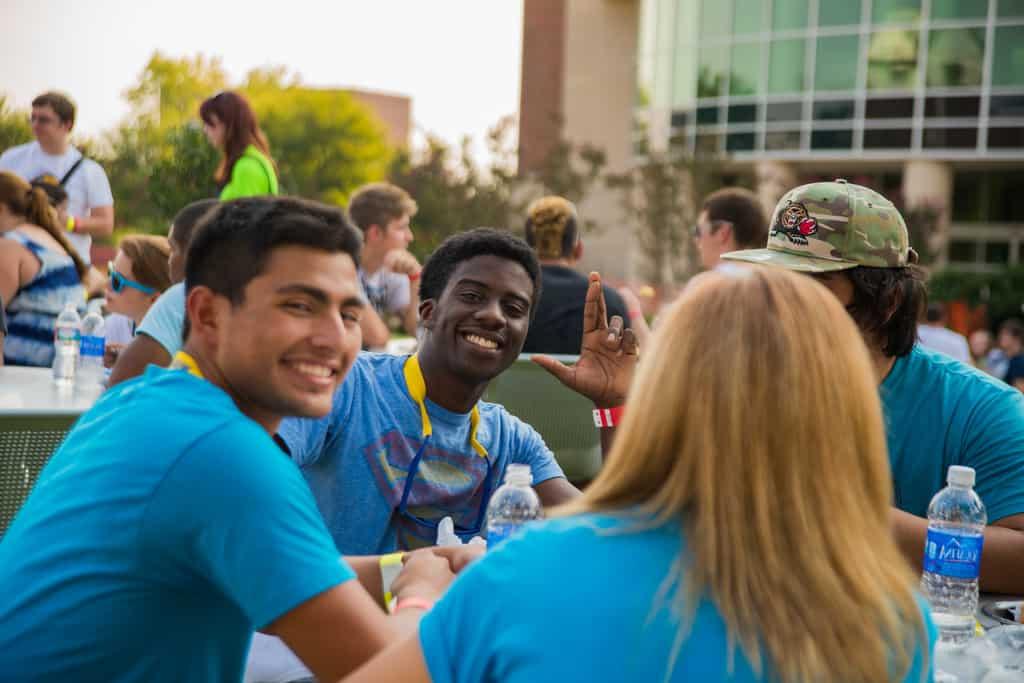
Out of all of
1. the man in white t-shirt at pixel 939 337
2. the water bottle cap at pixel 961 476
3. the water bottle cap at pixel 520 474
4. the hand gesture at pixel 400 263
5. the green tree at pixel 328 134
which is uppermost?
the green tree at pixel 328 134

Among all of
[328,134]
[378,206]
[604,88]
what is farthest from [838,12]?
[328,134]

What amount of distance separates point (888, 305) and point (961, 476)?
1.92 feet

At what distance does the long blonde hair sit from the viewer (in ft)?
5.08

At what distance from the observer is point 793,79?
31109 mm

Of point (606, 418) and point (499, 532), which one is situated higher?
point (606, 418)

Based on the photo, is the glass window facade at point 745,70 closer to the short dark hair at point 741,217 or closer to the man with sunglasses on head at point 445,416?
the short dark hair at point 741,217

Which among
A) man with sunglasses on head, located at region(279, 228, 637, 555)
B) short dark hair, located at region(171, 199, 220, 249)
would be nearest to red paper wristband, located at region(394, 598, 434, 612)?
man with sunglasses on head, located at region(279, 228, 637, 555)

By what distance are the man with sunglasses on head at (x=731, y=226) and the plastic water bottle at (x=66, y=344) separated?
3.68 meters

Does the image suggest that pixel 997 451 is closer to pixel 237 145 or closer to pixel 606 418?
pixel 606 418

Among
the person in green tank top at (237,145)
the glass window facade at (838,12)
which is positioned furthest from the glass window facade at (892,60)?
the person in green tank top at (237,145)

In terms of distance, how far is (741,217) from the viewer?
708cm

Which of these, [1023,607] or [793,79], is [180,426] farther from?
[793,79]

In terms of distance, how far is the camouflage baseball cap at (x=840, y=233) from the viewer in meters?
3.36

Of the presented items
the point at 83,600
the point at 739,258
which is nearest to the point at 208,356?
the point at 83,600
